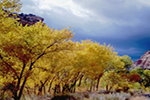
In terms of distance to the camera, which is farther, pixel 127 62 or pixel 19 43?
pixel 127 62

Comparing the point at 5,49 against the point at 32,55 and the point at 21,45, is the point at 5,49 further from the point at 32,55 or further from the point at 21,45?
the point at 32,55

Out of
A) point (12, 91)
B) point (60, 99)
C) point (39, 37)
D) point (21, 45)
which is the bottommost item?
point (60, 99)

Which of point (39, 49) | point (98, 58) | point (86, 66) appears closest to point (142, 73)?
point (98, 58)

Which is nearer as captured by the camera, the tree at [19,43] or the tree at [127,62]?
the tree at [19,43]

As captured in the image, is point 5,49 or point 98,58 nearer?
point 5,49

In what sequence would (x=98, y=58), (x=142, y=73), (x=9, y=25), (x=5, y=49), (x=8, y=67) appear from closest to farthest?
(x=9, y=25) < (x=5, y=49) < (x=8, y=67) < (x=98, y=58) < (x=142, y=73)

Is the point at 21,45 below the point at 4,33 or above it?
below

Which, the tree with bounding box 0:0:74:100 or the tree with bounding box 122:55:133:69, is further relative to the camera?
the tree with bounding box 122:55:133:69

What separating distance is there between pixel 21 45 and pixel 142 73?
51.0 m

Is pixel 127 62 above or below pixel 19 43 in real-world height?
above

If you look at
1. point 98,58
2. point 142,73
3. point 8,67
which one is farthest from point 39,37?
point 142,73

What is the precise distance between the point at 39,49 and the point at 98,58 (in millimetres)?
10692

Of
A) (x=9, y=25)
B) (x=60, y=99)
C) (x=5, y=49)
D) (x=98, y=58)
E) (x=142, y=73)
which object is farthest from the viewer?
(x=142, y=73)

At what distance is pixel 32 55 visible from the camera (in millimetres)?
8859
